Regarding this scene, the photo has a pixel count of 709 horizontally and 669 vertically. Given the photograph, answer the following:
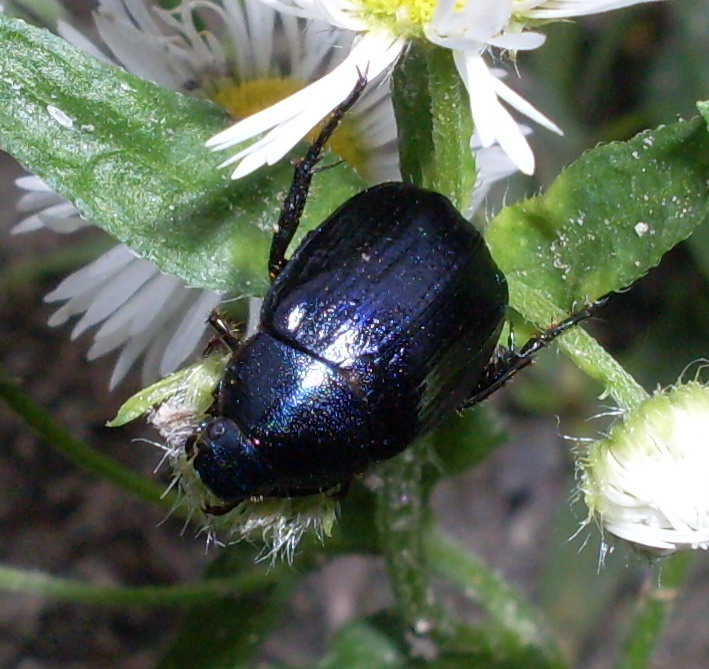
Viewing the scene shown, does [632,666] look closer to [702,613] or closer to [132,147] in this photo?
[702,613]

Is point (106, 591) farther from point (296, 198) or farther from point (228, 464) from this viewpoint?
point (296, 198)

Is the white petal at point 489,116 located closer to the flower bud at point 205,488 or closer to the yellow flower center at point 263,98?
the flower bud at point 205,488

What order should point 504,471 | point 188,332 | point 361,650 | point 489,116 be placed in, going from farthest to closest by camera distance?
1. point 504,471
2. point 361,650
3. point 188,332
4. point 489,116

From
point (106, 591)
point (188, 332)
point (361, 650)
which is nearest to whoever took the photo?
point (188, 332)

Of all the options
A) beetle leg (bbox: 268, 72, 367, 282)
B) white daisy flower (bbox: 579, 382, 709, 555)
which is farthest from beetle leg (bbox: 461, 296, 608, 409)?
beetle leg (bbox: 268, 72, 367, 282)

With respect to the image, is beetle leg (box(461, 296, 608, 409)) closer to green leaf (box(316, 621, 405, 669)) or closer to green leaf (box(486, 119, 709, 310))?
green leaf (box(486, 119, 709, 310))

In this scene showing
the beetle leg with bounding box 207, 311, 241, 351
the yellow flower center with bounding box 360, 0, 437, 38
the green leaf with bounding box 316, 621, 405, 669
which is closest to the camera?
the yellow flower center with bounding box 360, 0, 437, 38

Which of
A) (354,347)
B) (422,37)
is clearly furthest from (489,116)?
(354,347)
